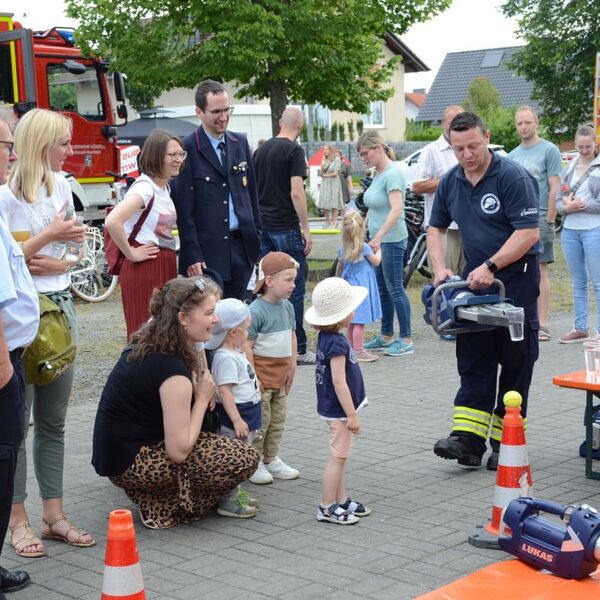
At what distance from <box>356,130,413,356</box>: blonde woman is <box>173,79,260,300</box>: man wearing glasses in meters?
3.16

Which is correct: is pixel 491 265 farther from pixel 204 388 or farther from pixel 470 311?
pixel 204 388

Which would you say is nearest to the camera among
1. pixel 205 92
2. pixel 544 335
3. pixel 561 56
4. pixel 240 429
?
pixel 240 429

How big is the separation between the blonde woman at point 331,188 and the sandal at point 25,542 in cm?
2159

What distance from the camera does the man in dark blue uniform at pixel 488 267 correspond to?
247 inches

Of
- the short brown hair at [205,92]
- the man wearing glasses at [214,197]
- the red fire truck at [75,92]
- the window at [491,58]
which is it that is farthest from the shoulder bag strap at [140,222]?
the window at [491,58]

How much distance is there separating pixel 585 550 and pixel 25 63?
11763mm

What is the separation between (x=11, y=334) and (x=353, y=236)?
5.90 metres

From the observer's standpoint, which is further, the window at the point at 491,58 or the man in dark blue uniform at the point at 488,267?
the window at the point at 491,58

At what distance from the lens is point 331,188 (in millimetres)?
26906

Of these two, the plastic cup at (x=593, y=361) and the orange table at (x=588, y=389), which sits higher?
the plastic cup at (x=593, y=361)

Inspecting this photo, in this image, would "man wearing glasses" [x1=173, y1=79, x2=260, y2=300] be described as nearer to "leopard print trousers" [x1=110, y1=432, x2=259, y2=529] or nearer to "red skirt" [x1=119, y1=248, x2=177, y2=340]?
"red skirt" [x1=119, y1=248, x2=177, y2=340]

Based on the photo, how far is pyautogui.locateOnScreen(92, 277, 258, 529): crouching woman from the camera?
17.4 feet

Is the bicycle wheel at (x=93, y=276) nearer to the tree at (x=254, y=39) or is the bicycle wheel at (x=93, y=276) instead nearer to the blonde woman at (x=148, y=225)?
the tree at (x=254, y=39)

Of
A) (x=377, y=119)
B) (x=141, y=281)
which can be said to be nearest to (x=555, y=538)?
(x=141, y=281)
